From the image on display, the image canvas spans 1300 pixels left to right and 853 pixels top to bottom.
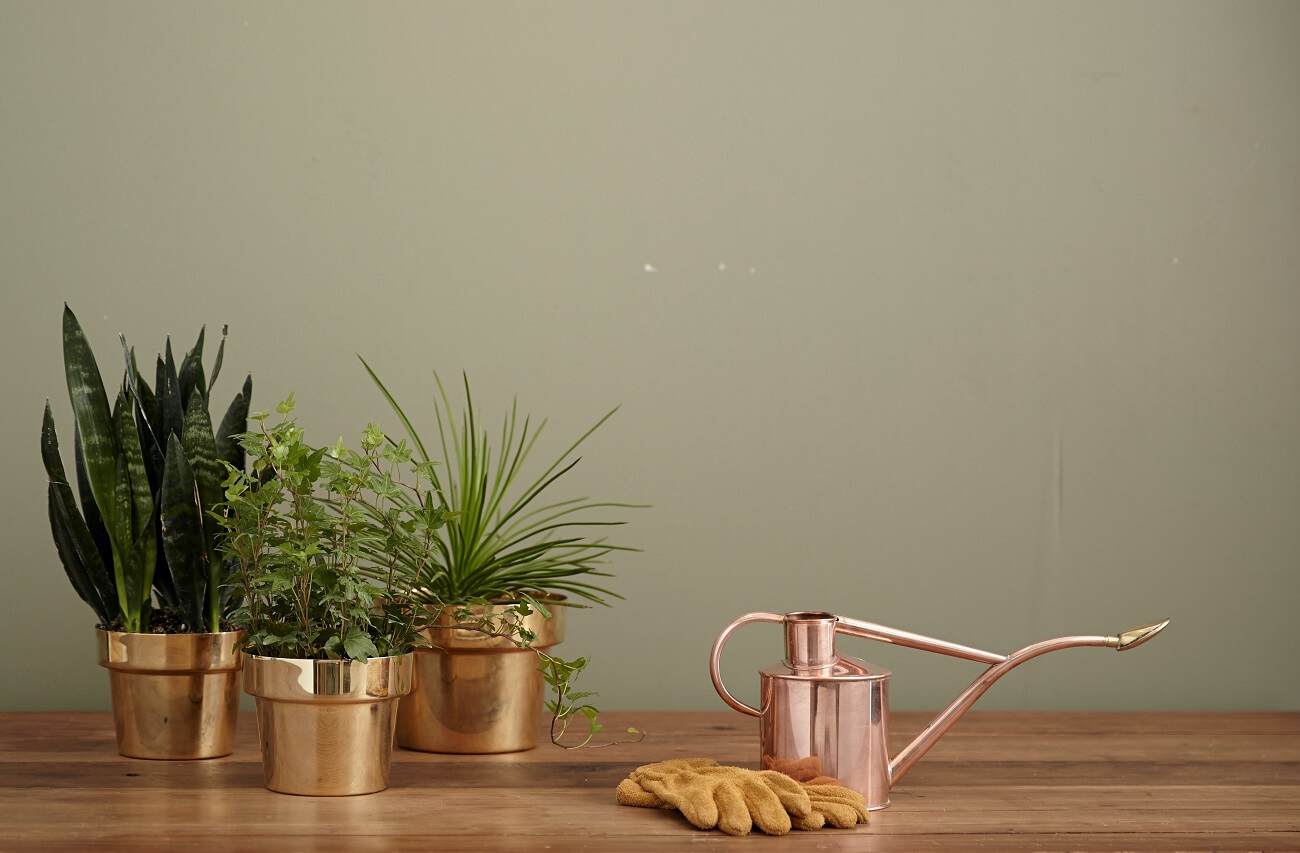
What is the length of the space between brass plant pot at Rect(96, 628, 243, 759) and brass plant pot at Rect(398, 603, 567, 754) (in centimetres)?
18

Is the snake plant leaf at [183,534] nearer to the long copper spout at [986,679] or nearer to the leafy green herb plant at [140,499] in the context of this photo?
the leafy green herb plant at [140,499]

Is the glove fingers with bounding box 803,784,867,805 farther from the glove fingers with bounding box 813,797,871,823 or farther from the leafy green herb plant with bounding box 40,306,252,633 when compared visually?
the leafy green herb plant with bounding box 40,306,252,633

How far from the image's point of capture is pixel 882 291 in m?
1.60

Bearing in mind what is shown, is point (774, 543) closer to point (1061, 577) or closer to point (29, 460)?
point (1061, 577)

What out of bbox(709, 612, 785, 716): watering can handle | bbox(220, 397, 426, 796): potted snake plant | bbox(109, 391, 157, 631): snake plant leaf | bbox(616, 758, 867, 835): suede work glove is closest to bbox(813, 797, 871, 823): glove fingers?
bbox(616, 758, 867, 835): suede work glove

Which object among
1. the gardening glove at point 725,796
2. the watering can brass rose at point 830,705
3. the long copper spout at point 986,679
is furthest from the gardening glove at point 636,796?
the long copper spout at point 986,679

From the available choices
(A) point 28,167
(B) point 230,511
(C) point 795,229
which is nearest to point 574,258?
(C) point 795,229

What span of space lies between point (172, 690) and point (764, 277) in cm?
90

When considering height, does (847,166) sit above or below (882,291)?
above

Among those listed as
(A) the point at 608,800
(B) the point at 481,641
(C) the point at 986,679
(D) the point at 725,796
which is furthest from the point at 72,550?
(C) the point at 986,679

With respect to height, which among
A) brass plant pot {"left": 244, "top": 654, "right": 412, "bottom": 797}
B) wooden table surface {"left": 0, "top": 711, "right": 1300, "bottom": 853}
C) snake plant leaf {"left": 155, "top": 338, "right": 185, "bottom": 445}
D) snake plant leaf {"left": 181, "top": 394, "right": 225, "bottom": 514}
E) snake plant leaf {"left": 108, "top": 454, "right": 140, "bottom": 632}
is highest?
snake plant leaf {"left": 155, "top": 338, "right": 185, "bottom": 445}

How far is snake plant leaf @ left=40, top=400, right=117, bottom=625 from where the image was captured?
45.9 inches

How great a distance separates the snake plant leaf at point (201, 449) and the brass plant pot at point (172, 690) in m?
0.14

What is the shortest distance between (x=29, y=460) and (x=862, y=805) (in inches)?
46.0
